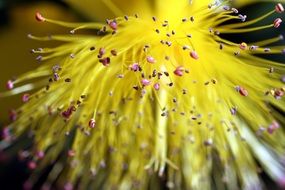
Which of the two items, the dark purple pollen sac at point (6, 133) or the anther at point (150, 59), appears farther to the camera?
the dark purple pollen sac at point (6, 133)

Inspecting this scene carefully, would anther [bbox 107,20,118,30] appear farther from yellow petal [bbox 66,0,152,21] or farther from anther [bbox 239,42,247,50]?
anther [bbox 239,42,247,50]

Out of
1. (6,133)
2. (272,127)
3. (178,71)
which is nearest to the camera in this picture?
(178,71)

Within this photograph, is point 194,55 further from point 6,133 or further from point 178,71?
point 6,133

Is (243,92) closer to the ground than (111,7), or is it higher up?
closer to the ground

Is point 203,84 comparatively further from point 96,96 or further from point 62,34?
point 62,34

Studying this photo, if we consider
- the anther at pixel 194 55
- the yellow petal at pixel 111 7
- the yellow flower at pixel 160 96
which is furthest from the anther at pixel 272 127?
the yellow petal at pixel 111 7

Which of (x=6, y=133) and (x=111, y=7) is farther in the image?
(x=6, y=133)

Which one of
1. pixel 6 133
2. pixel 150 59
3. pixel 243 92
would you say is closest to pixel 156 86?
pixel 150 59

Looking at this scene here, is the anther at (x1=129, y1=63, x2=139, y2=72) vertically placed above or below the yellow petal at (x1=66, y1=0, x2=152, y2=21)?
below

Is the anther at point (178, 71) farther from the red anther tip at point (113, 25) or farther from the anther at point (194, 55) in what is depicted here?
the red anther tip at point (113, 25)

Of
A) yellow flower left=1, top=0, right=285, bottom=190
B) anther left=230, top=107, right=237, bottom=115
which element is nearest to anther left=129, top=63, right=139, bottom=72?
yellow flower left=1, top=0, right=285, bottom=190
